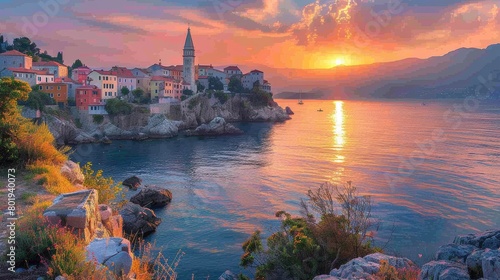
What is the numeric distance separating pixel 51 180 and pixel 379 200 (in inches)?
1000

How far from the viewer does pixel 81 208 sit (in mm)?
9578

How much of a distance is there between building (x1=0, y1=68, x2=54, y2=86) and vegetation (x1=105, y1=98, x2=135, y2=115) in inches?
573

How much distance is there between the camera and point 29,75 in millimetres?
73625

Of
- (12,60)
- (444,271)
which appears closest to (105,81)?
(12,60)

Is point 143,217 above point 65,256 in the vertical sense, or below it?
below

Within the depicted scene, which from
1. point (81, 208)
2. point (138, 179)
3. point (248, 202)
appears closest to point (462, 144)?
point (248, 202)

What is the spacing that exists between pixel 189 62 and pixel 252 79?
29.2 meters

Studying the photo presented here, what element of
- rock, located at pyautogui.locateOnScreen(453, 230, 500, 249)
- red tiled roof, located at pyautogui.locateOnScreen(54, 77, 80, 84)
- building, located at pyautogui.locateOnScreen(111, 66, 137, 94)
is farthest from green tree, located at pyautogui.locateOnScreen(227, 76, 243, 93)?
rock, located at pyautogui.locateOnScreen(453, 230, 500, 249)

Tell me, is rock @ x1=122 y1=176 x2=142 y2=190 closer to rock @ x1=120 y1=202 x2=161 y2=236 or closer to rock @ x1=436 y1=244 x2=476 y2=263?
rock @ x1=120 y1=202 x2=161 y2=236

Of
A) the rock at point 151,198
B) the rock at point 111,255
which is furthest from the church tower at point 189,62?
the rock at point 111,255

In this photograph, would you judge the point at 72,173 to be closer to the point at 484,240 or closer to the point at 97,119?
the point at 484,240

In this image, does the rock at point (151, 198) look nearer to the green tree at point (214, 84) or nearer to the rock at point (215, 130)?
the rock at point (215, 130)

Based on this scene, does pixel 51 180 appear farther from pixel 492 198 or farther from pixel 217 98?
pixel 217 98

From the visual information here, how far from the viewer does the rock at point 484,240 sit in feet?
33.7
